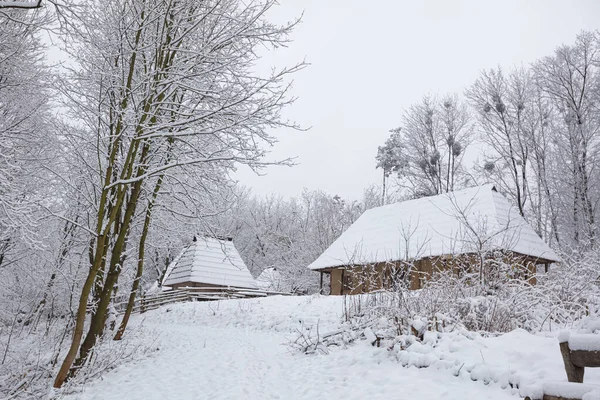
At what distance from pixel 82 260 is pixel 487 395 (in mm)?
11319

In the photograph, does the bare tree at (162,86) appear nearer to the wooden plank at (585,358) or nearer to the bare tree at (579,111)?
the wooden plank at (585,358)

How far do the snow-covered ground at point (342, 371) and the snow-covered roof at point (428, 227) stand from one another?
9377mm

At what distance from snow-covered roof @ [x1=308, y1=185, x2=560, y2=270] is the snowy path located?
939cm

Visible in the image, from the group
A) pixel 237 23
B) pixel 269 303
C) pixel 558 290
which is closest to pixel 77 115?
pixel 237 23

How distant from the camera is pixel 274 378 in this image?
6.52 meters

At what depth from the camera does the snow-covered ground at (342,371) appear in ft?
15.3

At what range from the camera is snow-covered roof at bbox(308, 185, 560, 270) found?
1805 centimetres

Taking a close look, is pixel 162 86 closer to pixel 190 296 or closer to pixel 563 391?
pixel 563 391

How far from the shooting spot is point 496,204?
19.2 meters

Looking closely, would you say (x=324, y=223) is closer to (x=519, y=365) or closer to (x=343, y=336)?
(x=343, y=336)

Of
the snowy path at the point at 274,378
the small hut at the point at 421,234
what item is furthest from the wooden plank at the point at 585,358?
the small hut at the point at 421,234

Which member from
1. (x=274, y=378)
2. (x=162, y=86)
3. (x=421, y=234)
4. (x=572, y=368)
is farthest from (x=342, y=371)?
(x=421, y=234)

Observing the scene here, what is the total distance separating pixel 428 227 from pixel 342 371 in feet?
49.8

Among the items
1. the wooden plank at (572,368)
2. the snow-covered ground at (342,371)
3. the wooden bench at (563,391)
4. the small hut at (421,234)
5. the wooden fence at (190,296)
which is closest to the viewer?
the wooden bench at (563,391)
